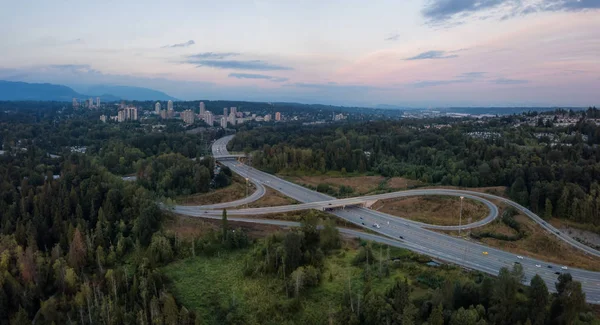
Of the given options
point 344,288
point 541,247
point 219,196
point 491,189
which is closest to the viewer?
point 344,288

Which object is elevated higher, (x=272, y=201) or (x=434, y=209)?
(x=434, y=209)

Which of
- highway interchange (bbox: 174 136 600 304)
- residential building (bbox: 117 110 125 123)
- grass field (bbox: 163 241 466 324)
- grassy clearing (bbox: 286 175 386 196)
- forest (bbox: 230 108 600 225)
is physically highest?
residential building (bbox: 117 110 125 123)

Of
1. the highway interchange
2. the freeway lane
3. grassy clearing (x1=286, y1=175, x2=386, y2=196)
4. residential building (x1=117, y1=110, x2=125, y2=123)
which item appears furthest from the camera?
residential building (x1=117, y1=110, x2=125, y2=123)

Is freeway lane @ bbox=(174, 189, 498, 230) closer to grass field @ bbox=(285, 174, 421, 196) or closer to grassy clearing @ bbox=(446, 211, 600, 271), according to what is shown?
grassy clearing @ bbox=(446, 211, 600, 271)

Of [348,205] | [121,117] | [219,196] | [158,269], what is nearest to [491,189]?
[348,205]

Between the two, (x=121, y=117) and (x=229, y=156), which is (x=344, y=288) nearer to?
(x=229, y=156)


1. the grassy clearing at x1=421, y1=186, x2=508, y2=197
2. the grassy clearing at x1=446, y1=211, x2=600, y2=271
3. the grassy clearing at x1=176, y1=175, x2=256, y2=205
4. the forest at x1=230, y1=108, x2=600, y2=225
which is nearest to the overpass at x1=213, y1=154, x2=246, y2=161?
the forest at x1=230, y1=108, x2=600, y2=225

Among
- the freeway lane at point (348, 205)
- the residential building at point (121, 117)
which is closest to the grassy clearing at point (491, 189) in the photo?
the freeway lane at point (348, 205)
